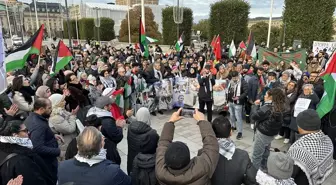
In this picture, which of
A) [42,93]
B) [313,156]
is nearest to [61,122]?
[42,93]

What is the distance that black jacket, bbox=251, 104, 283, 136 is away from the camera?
405 cm

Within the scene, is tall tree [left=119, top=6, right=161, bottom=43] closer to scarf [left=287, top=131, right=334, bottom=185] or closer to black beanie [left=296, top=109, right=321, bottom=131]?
black beanie [left=296, top=109, right=321, bottom=131]

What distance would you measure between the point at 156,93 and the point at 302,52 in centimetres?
581

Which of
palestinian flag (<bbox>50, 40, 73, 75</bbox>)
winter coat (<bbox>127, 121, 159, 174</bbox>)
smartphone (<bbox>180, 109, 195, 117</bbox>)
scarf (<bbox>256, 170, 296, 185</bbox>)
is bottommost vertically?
scarf (<bbox>256, 170, 296, 185</bbox>)

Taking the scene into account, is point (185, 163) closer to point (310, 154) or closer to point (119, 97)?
point (310, 154)

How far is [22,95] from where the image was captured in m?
5.07

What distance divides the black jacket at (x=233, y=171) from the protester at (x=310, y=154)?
51cm

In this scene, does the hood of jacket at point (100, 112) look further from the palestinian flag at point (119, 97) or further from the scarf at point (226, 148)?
the palestinian flag at point (119, 97)

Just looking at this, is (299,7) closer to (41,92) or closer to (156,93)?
(156,93)

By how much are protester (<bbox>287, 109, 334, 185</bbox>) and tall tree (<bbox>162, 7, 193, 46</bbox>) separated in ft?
96.8

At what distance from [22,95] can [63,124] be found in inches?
71.7

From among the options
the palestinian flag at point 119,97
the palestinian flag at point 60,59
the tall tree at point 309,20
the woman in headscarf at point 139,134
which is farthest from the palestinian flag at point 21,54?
the tall tree at point 309,20

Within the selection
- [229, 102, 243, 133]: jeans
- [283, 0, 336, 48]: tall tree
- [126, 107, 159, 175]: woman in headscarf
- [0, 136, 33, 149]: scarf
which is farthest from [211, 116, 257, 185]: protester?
[283, 0, 336, 48]: tall tree

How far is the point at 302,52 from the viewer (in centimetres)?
969
